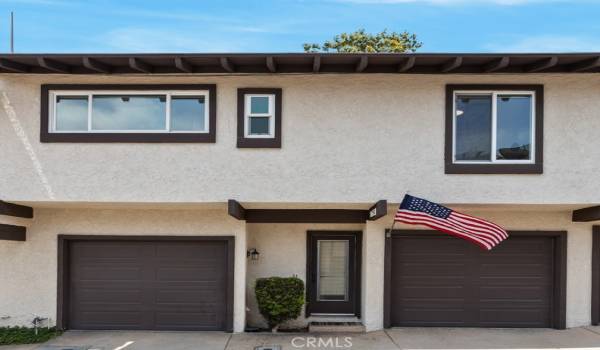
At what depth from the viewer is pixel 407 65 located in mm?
8734

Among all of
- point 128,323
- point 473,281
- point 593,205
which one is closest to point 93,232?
point 128,323

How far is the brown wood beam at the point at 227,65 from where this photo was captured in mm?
8688

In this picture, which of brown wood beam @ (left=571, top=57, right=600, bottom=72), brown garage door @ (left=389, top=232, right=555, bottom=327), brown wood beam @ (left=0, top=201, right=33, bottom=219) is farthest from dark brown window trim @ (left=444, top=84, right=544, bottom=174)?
brown wood beam @ (left=0, top=201, right=33, bottom=219)

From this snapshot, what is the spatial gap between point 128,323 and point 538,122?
9.23m

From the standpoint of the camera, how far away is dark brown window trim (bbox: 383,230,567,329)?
32.9 ft

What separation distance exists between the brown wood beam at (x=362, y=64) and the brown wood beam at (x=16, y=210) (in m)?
7.14

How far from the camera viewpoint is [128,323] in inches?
404

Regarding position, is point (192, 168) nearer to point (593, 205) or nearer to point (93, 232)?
point (93, 232)

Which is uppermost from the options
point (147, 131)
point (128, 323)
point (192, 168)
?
point (147, 131)

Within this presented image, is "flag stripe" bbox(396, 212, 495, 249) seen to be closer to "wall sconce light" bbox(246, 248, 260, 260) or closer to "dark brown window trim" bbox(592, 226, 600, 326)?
"dark brown window trim" bbox(592, 226, 600, 326)

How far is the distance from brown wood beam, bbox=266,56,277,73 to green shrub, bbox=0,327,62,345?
6898 mm

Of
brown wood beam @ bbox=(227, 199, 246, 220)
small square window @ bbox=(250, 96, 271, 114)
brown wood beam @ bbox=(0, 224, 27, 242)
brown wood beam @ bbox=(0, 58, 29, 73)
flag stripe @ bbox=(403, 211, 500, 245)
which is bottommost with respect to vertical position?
brown wood beam @ bbox=(0, 224, 27, 242)

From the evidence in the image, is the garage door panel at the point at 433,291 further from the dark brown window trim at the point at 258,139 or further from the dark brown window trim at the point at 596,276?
the dark brown window trim at the point at 258,139

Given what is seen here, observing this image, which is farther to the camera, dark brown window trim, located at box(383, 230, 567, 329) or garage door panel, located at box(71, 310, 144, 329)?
garage door panel, located at box(71, 310, 144, 329)
